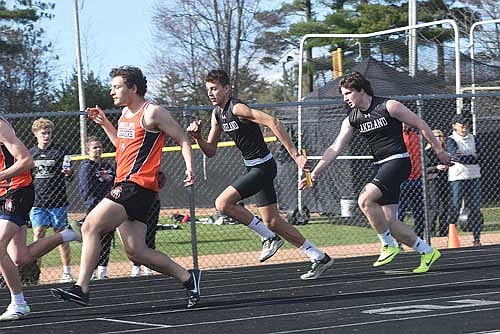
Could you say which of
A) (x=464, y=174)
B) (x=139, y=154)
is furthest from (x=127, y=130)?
(x=464, y=174)

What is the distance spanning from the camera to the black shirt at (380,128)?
11.2m

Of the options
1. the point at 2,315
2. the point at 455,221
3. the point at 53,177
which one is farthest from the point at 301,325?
the point at 455,221

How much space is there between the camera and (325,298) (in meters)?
9.96

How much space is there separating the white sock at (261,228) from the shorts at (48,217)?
2.74 metres

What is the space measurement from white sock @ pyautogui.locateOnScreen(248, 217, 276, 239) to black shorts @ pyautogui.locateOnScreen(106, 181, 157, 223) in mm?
2527

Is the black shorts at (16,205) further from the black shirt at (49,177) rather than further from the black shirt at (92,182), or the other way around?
the black shirt at (92,182)

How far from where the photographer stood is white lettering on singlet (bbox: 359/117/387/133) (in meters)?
11.2

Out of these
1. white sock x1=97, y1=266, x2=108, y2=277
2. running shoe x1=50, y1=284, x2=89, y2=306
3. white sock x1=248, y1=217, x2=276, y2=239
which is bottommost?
white sock x1=97, y1=266, x2=108, y2=277

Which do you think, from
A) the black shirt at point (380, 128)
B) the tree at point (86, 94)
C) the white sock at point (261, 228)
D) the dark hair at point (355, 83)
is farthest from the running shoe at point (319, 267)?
the tree at point (86, 94)

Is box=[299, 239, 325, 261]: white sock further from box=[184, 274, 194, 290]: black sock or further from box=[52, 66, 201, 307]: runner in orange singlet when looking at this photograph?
box=[52, 66, 201, 307]: runner in orange singlet

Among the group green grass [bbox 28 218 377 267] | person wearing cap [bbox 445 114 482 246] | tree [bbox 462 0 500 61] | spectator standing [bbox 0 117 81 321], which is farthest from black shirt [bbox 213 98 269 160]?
tree [bbox 462 0 500 61]

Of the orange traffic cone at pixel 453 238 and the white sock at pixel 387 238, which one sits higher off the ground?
the white sock at pixel 387 238

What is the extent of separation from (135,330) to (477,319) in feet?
8.32

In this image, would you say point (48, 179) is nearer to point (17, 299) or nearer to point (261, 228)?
point (261, 228)
